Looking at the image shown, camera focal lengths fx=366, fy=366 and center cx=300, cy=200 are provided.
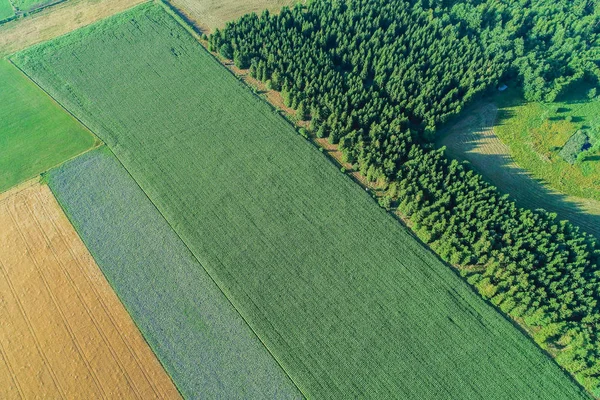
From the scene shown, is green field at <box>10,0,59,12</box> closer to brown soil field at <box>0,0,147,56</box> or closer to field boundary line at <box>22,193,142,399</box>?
brown soil field at <box>0,0,147,56</box>

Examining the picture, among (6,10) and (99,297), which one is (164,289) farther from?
(6,10)

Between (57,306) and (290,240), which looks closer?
(57,306)

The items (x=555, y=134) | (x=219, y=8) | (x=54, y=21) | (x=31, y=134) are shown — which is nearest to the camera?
(x=555, y=134)

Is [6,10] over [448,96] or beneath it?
beneath

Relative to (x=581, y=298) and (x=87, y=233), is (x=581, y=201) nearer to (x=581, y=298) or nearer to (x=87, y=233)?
(x=581, y=298)

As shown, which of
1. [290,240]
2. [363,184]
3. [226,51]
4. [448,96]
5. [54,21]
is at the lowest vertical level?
[290,240]

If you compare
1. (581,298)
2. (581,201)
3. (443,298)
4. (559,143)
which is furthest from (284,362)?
(559,143)

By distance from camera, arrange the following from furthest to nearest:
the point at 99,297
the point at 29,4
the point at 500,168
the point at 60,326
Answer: the point at 29,4 → the point at 500,168 → the point at 99,297 → the point at 60,326

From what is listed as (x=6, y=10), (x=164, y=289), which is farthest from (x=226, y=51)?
(x=6, y=10)
